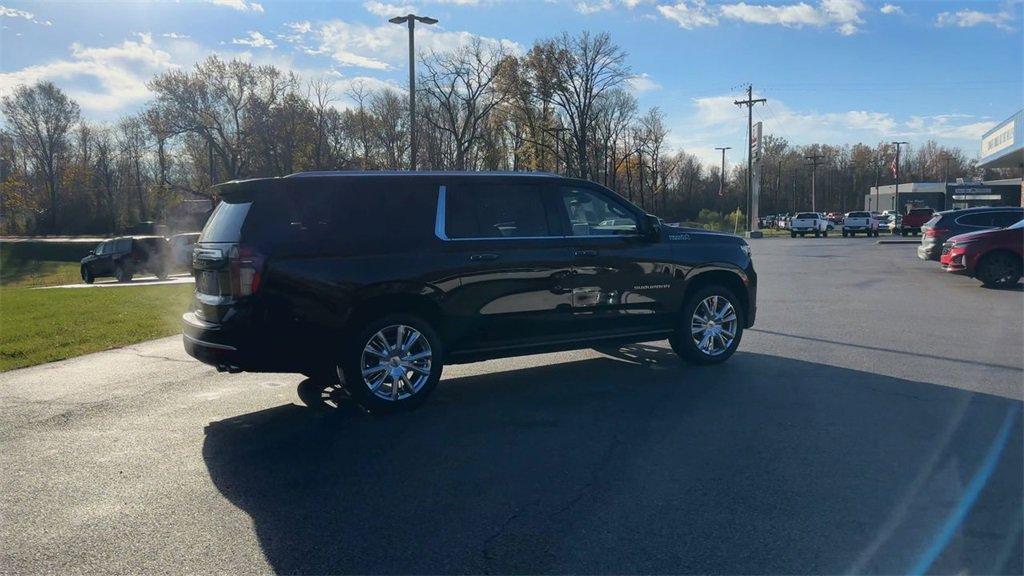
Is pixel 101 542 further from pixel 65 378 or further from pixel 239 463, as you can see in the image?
pixel 65 378

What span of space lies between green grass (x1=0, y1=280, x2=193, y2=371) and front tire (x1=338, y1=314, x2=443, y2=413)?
5.36m

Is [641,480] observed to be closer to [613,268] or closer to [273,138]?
[613,268]

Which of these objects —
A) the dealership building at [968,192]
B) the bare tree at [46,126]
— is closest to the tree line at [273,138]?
the bare tree at [46,126]

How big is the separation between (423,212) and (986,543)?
15.0 ft

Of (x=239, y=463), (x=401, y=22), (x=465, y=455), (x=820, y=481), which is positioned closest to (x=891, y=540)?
(x=820, y=481)

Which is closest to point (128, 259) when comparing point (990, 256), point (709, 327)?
point (709, 327)

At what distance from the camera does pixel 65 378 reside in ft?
26.2

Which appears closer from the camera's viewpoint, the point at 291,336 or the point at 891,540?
the point at 891,540

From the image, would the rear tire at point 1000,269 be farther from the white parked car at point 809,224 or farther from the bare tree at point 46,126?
the bare tree at point 46,126

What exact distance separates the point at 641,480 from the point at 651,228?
3450mm

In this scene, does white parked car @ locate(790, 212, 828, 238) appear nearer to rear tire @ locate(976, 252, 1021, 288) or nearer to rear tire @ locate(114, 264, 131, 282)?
rear tire @ locate(976, 252, 1021, 288)

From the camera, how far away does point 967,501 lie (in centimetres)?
411

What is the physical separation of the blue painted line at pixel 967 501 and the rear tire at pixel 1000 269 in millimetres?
11343

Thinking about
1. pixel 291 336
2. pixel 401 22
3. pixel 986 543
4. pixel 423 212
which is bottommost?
pixel 986 543
